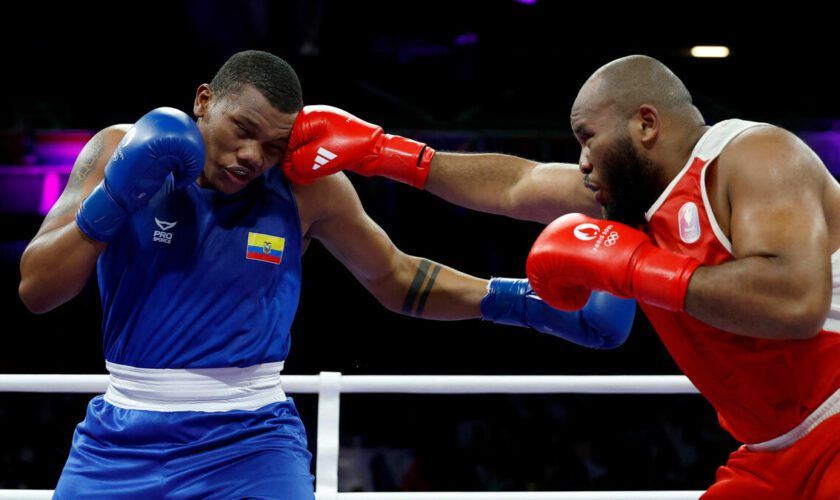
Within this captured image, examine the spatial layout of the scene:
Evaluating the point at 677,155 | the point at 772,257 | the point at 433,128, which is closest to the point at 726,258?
the point at 772,257

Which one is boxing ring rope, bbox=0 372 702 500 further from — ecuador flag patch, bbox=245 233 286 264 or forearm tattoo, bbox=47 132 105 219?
forearm tattoo, bbox=47 132 105 219

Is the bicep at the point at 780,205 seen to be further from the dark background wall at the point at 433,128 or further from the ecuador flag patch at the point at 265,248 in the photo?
the dark background wall at the point at 433,128

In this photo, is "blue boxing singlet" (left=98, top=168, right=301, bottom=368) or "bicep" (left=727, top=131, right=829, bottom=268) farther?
"blue boxing singlet" (left=98, top=168, right=301, bottom=368)

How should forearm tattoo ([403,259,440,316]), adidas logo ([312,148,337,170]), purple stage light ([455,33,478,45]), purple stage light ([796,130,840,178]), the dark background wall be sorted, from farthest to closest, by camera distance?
purple stage light ([455,33,478,45]) < purple stage light ([796,130,840,178]) < the dark background wall < forearm tattoo ([403,259,440,316]) < adidas logo ([312,148,337,170])

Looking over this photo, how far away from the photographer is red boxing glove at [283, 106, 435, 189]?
224cm

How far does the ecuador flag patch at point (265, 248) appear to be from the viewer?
214cm

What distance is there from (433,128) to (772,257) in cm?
616

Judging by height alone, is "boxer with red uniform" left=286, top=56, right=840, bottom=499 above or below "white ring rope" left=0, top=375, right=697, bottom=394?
above

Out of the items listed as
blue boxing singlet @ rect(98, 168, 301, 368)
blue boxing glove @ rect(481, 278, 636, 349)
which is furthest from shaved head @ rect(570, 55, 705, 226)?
blue boxing singlet @ rect(98, 168, 301, 368)

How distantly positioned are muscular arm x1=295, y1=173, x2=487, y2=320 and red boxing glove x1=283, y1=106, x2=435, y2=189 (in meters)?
0.11

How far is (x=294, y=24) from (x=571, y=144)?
311 cm

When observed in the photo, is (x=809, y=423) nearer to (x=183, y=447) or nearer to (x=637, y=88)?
(x=637, y=88)

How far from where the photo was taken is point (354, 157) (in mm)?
2352

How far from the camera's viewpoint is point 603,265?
5.89 ft
